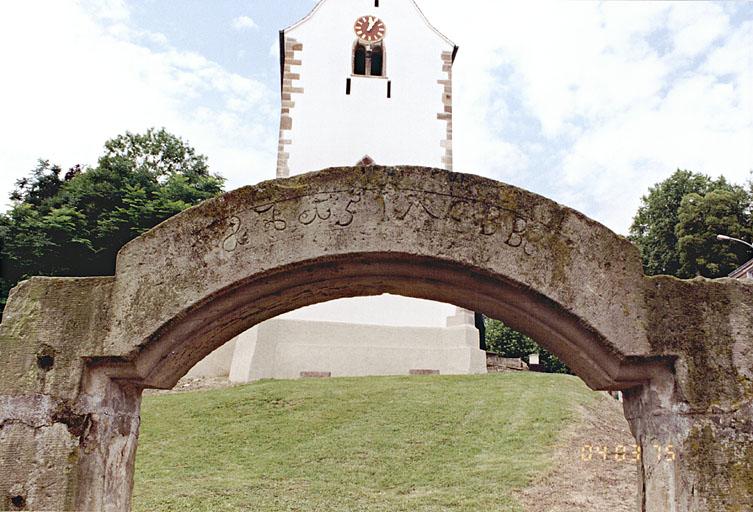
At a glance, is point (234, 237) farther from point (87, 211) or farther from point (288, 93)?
point (87, 211)

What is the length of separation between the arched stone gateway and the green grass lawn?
5.45 meters

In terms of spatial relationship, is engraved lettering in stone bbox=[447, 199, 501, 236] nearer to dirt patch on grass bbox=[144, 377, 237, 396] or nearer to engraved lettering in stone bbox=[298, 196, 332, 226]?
engraved lettering in stone bbox=[298, 196, 332, 226]

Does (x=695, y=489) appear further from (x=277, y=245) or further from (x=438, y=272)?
(x=277, y=245)

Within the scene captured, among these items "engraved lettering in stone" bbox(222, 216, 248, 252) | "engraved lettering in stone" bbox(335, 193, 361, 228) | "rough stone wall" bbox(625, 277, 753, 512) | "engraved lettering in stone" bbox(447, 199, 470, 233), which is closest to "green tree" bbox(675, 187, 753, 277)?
"rough stone wall" bbox(625, 277, 753, 512)

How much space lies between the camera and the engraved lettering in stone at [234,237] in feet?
11.0

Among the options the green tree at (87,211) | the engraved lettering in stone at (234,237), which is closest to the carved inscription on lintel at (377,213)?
the engraved lettering in stone at (234,237)

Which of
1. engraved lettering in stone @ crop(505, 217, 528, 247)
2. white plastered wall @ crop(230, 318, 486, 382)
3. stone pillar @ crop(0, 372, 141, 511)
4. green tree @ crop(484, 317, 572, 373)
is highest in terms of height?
green tree @ crop(484, 317, 572, 373)

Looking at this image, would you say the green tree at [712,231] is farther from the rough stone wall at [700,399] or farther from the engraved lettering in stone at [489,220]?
the engraved lettering in stone at [489,220]

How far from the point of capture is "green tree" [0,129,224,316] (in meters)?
22.6

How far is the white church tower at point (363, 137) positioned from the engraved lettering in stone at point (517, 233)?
14076 mm

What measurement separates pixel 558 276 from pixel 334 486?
6794mm

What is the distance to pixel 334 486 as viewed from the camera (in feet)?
30.2

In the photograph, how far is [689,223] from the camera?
34125 millimetres

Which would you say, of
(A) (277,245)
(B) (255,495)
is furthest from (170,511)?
(A) (277,245)
